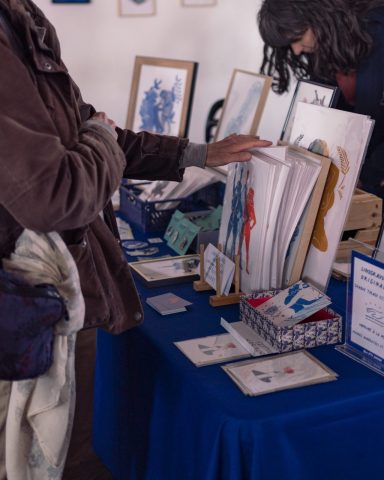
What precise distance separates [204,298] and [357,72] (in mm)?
1274

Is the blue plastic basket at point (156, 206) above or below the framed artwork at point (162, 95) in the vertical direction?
below

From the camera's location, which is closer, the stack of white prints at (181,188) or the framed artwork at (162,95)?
the stack of white prints at (181,188)

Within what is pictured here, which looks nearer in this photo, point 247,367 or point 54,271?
point 54,271

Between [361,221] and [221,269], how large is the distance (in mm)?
440

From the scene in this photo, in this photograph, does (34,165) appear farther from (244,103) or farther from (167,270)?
(244,103)

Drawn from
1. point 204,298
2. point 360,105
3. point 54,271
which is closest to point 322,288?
point 204,298

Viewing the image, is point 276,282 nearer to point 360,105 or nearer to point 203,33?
point 360,105

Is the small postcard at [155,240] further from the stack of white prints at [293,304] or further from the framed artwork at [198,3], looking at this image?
the framed artwork at [198,3]

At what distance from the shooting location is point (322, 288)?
1.56 metres

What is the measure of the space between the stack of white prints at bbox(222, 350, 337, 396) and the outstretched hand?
50 cm

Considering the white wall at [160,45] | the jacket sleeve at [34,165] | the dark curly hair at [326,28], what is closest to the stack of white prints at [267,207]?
the jacket sleeve at [34,165]

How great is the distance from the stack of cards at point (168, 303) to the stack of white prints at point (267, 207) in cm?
17

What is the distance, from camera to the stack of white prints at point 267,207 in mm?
1518

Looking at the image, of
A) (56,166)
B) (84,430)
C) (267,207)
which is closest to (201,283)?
(267,207)
